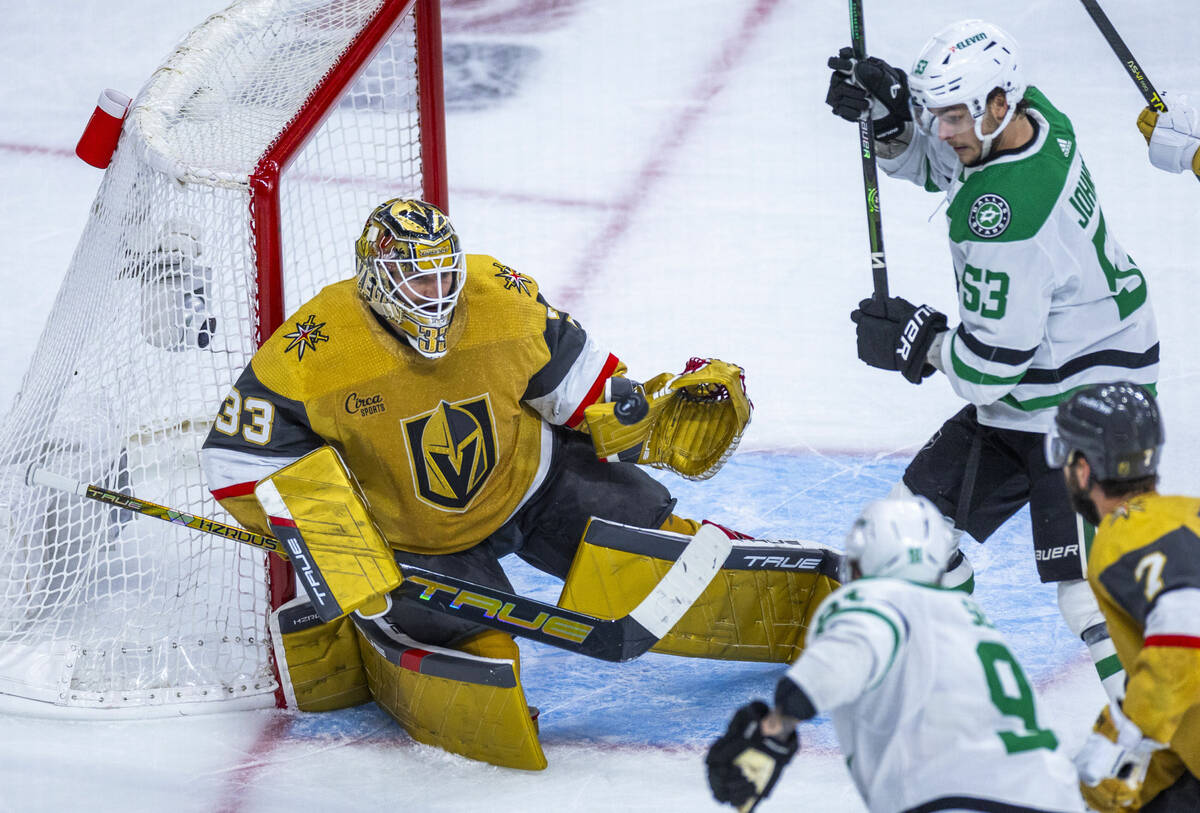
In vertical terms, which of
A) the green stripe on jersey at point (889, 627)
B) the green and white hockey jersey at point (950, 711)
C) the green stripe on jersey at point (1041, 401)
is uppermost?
the green stripe on jersey at point (889, 627)

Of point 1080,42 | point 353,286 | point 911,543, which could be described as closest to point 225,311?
point 353,286

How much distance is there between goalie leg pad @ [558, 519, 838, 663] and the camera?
330 cm

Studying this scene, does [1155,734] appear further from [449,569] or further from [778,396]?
[778,396]

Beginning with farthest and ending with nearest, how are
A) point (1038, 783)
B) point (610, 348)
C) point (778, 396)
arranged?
1. point (610, 348)
2. point (778, 396)
3. point (1038, 783)

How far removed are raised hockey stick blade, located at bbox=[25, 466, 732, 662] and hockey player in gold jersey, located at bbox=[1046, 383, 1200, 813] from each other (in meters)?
1.09

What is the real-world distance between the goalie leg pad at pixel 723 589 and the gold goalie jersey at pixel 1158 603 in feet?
4.00

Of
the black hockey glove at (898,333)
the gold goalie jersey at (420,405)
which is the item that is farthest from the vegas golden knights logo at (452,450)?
the black hockey glove at (898,333)

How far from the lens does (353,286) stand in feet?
10.4

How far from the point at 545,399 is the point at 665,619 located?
1.77ft

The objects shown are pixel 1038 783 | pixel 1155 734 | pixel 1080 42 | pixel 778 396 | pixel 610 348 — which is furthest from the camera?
pixel 1080 42

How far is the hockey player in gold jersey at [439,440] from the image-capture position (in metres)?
3.03

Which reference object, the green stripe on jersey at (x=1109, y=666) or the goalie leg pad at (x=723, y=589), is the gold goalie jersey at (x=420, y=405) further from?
the green stripe on jersey at (x=1109, y=666)

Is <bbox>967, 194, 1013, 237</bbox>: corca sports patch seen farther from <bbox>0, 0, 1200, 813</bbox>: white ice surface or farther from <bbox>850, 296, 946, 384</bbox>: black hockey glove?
<bbox>0, 0, 1200, 813</bbox>: white ice surface

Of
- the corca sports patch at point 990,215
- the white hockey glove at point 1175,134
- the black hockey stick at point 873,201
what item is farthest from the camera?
the white hockey glove at point 1175,134
